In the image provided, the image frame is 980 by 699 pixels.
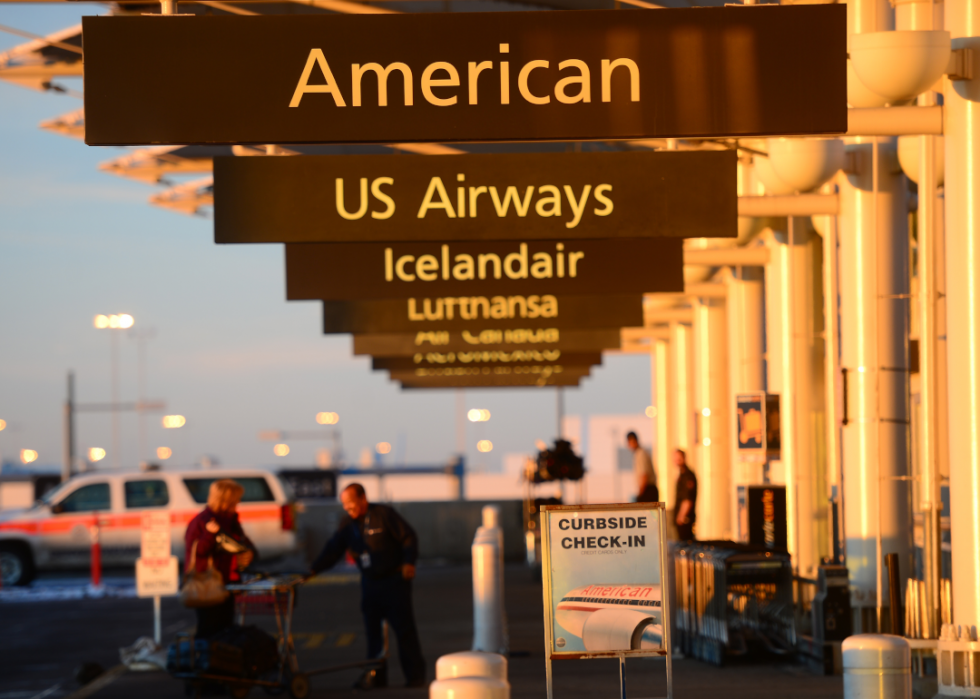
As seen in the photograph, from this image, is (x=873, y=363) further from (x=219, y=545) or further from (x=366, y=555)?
(x=219, y=545)

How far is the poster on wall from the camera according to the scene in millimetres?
7414

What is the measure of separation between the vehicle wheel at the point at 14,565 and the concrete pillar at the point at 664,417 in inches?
525

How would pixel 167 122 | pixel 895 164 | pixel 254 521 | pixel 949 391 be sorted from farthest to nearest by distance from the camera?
pixel 254 521, pixel 895 164, pixel 949 391, pixel 167 122

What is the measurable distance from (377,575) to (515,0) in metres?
5.19

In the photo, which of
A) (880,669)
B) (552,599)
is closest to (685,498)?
(552,599)

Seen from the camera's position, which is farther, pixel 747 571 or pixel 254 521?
pixel 254 521

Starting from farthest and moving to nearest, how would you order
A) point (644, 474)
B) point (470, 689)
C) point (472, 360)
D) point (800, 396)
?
point (644, 474)
point (472, 360)
point (800, 396)
point (470, 689)

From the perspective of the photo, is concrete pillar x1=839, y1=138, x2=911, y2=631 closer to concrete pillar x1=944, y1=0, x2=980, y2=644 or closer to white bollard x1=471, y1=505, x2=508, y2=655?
white bollard x1=471, y1=505, x2=508, y2=655

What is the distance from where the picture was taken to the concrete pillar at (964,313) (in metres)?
8.60

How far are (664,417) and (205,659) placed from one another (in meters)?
21.3

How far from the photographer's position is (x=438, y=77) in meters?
6.48

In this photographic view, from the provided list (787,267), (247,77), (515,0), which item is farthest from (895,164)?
(247,77)

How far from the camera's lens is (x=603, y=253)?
439 inches

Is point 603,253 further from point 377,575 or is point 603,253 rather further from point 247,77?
point 247,77
